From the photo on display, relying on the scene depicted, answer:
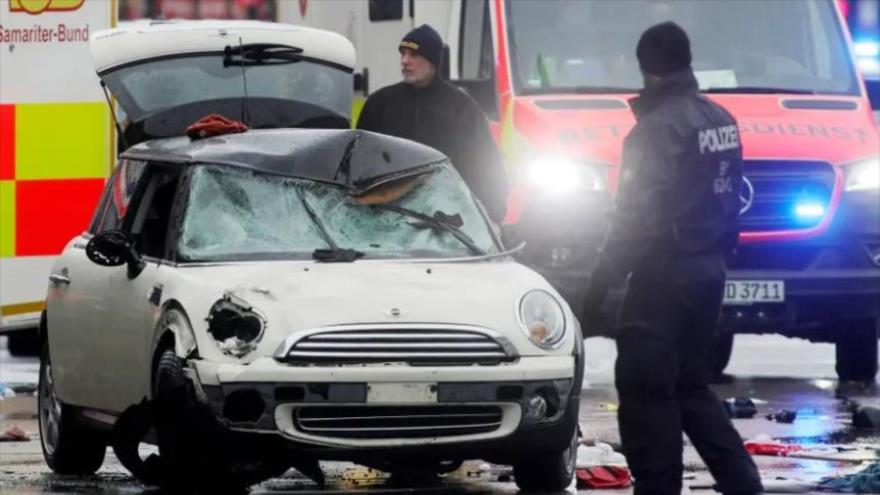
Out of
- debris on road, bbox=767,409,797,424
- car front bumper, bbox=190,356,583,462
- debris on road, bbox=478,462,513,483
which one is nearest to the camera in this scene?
car front bumper, bbox=190,356,583,462

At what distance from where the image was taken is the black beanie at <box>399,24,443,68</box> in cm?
1264

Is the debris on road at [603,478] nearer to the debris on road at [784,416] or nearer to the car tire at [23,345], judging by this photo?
the debris on road at [784,416]

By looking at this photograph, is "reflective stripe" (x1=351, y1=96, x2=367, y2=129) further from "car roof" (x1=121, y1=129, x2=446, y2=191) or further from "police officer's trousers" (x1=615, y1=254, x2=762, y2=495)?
"police officer's trousers" (x1=615, y1=254, x2=762, y2=495)

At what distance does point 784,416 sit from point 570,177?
169cm

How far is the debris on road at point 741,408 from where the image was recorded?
44.2 feet

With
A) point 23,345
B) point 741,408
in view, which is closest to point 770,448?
point 741,408

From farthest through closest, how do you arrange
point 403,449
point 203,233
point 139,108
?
point 139,108 → point 203,233 → point 403,449

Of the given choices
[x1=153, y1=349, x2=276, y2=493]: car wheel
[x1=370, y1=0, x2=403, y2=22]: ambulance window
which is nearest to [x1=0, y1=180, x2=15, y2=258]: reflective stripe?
[x1=370, y1=0, x2=403, y2=22]: ambulance window

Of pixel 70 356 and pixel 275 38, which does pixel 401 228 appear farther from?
pixel 275 38

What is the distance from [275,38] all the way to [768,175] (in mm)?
2733

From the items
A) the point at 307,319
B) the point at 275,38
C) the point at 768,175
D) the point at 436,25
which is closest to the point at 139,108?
the point at 275,38

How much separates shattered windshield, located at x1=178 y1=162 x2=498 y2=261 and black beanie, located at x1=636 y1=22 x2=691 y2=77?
149 cm

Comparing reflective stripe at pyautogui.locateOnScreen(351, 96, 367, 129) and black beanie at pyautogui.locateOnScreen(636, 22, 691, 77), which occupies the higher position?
black beanie at pyautogui.locateOnScreen(636, 22, 691, 77)

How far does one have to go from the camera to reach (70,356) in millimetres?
10867
